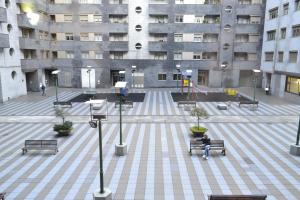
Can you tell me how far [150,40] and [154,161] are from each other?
35.0 meters

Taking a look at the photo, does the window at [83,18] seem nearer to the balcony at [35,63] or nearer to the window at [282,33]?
the balcony at [35,63]

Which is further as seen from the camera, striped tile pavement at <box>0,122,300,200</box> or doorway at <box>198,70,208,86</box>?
doorway at <box>198,70,208,86</box>

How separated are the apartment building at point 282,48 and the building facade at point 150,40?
491 cm

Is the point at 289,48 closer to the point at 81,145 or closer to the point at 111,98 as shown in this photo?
the point at 111,98

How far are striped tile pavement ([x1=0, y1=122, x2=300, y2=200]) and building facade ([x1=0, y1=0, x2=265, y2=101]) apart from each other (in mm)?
27352

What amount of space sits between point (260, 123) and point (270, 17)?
2593 cm

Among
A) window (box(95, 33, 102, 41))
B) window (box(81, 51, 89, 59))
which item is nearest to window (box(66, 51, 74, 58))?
window (box(81, 51, 89, 59))

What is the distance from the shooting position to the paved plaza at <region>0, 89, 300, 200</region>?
1238 centimetres

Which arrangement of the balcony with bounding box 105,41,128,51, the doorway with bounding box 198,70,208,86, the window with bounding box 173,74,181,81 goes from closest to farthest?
the balcony with bounding box 105,41,128,51
the window with bounding box 173,74,181,81
the doorway with bounding box 198,70,208,86

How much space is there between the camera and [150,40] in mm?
47031

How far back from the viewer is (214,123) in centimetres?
2383

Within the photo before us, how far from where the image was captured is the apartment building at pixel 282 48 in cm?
3359

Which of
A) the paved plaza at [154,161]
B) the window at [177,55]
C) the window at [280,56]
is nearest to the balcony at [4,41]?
the paved plaza at [154,161]

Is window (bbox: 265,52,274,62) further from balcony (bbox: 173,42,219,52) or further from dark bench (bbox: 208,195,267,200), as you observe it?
dark bench (bbox: 208,195,267,200)
